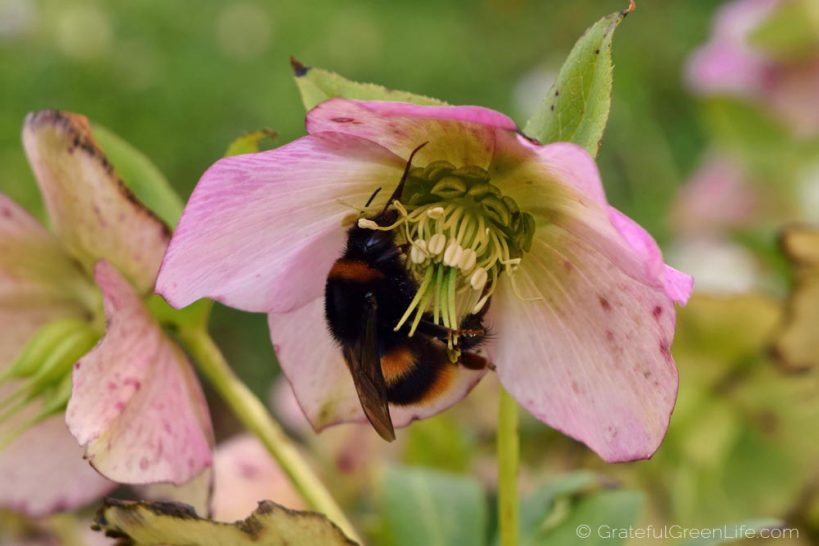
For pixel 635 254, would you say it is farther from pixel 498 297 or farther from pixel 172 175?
pixel 172 175

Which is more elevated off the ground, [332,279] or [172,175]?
[332,279]

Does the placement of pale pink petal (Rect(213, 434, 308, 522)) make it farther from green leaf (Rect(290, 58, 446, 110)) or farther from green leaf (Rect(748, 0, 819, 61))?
green leaf (Rect(748, 0, 819, 61))

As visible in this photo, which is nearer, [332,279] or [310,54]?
[332,279]

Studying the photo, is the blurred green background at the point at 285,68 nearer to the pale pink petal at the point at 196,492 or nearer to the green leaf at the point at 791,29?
the green leaf at the point at 791,29

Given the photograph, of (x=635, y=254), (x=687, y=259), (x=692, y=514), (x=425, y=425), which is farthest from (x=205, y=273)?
(x=687, y=259)

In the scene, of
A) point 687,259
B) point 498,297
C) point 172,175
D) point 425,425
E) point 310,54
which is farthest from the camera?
point 310,54

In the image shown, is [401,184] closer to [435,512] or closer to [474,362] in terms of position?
[474,362]

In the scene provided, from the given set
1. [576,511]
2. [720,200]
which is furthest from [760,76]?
[576,511]

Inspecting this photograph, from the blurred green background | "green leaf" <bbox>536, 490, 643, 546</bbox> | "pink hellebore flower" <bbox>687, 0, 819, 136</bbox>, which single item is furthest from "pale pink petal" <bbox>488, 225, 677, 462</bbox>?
"pink hellebore flower" <bbox>687, 0, 819, 136</bbox>
